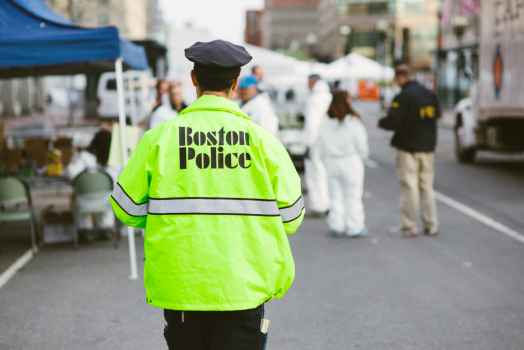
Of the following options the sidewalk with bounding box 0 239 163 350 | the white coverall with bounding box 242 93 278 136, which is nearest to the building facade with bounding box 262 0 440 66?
the white coverall with bounding box 242 93 278 136

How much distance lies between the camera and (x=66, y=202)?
559 inches

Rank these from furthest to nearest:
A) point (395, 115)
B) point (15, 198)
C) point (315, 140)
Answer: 1. point (315, 140)
2. point (395, 115)
3. point (15, 198)

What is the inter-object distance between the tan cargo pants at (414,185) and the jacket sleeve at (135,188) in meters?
7.16

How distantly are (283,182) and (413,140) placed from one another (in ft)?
23.4

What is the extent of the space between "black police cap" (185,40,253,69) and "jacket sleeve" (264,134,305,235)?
313mm

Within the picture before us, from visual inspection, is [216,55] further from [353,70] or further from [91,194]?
[353,70]

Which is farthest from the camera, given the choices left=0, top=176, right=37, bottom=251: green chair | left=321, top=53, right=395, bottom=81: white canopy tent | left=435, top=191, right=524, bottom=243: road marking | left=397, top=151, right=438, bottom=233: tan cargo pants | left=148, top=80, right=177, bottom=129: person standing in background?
left=321, top=53, right=395, bottom=81: white canopy tent

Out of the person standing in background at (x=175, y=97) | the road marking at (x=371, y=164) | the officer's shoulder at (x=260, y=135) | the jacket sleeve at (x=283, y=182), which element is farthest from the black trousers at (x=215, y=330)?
the road marking at (x=371, y=164)

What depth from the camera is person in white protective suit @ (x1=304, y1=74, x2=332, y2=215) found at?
39.1 feet

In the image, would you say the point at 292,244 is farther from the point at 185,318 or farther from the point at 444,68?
the point at 444,68

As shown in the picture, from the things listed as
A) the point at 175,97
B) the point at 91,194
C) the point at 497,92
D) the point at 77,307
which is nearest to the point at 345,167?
the point at 175,97

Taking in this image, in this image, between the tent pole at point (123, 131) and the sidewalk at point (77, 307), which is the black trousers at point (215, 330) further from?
the tent pole at point (123, 131)

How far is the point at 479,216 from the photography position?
1189 centimetres

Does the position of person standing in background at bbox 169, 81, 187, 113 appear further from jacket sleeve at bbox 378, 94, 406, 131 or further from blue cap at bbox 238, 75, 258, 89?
jacket sleeve at bbox 378, 94, 406, 131
